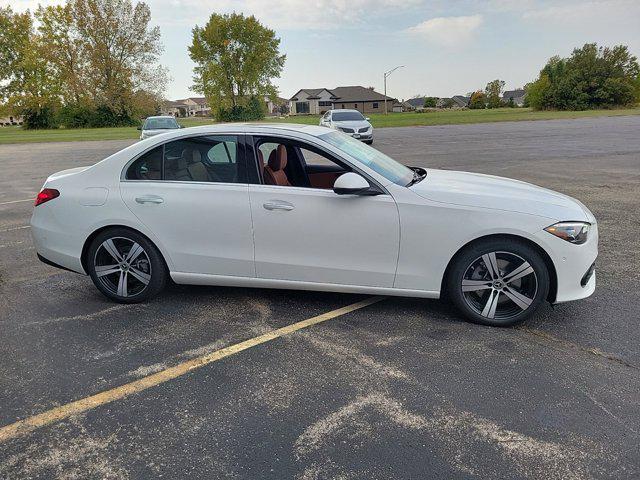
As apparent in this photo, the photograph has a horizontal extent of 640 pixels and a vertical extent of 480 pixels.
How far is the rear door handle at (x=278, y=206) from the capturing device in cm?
379

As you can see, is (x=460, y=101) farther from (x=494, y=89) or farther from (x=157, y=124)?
(x=157, y=124)

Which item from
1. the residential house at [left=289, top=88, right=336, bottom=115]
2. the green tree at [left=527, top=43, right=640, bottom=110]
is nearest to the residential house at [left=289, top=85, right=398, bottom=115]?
the residential house at [left=289, top=88, right=336, bottom=115]

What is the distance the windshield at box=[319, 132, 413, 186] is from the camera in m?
3.92

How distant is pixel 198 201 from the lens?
3.96 m

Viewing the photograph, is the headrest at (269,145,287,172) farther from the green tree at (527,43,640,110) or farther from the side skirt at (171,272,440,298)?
the green tree at (527,43,640,110)

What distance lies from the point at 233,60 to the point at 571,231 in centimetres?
7231

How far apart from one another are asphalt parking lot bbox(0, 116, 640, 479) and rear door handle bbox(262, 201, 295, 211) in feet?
3.05

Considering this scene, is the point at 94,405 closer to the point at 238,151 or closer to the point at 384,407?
the point at 384,407

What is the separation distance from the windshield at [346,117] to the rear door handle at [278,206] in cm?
2002

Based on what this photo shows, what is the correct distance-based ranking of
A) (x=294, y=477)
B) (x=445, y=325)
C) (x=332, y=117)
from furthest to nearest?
(x=332, y=117), (x=445, y=325), (x=294, y=477)

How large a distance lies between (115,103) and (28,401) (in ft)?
209

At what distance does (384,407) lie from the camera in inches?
108

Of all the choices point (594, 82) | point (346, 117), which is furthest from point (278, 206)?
point (594, 82)

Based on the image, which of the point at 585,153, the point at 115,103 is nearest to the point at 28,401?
the point at 585,153
